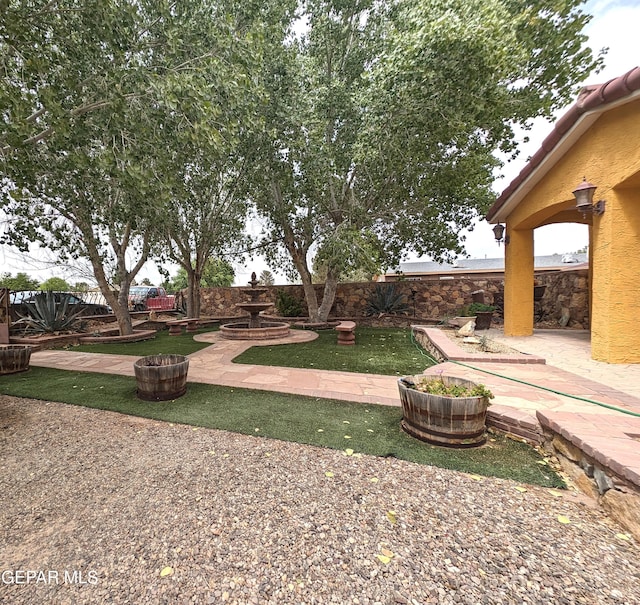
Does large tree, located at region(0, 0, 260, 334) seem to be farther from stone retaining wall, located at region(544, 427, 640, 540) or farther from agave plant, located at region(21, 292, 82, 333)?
stone retaining wall, located at region(544, 427, 640, 540)

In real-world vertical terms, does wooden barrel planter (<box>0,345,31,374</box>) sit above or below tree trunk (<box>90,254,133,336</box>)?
below

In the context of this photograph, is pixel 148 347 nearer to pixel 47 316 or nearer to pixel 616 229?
pixel 47 316

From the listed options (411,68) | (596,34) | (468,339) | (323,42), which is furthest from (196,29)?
(596,34)

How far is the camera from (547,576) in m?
1.50

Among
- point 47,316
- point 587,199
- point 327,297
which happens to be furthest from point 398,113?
point 47,316

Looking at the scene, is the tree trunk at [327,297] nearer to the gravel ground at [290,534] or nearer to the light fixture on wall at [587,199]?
the light fixture on wall at [587,199]

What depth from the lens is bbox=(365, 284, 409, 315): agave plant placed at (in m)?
11.9

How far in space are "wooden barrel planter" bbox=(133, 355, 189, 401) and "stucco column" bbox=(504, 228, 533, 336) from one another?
7.16 metres

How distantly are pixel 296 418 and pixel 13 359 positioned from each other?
5.65m

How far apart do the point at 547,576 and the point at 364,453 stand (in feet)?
4.55

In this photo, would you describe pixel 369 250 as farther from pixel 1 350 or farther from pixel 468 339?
pixel 1 350

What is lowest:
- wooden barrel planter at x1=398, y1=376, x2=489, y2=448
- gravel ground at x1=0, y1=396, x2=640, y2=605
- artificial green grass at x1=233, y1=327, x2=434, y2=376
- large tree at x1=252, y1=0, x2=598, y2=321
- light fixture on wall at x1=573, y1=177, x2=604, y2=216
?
gravel ground at x1=0, y1=396, x2=640, y2=605

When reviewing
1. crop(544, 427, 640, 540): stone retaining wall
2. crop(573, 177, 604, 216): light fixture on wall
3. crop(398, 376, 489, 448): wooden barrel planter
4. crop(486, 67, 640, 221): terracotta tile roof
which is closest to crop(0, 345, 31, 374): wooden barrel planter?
crop(398, 376, 489, 448): wooden barrel planter

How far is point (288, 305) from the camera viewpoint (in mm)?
13906
